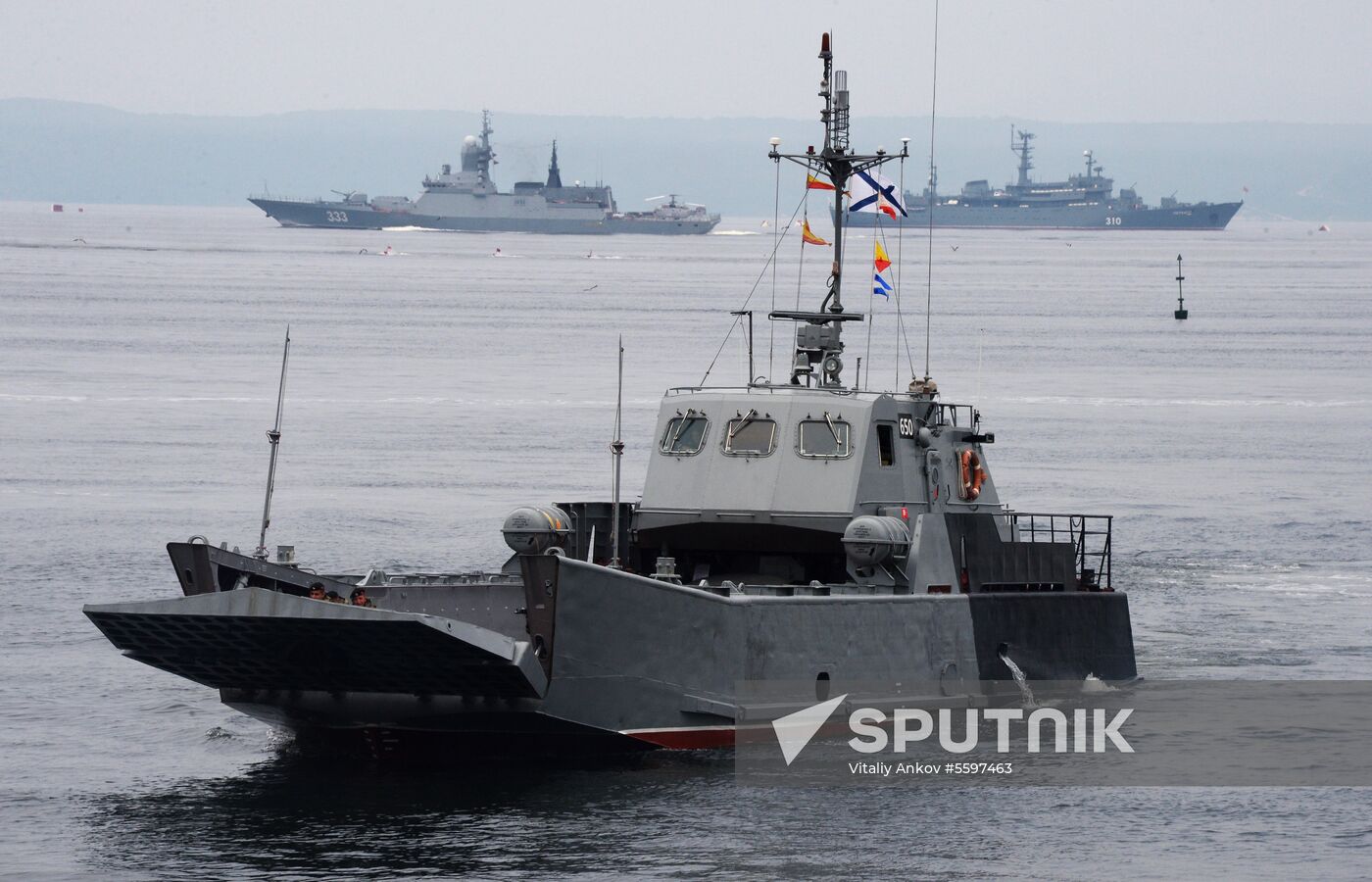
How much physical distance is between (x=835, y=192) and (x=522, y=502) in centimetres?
1640

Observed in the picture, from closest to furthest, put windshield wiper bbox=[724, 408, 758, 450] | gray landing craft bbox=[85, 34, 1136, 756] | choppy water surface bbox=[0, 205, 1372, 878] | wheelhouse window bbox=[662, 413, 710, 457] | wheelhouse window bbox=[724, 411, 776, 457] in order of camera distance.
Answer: choppy water surface bbox=[0, 205, 1372, 878] < gray landing craft bbox=[85, 34, 1136, 756] < wheelhouse window bbox=[724, 411, 776, 457] < windshield wiper bbox=[724, 408, 758, 450] < wheelhouse window bbox=[662, 413, 710, 457]

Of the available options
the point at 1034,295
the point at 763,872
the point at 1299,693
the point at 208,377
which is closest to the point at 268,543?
the point at 1299,693

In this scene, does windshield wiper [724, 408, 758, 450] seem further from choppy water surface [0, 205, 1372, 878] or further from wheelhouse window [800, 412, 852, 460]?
choppy water surface [0, 205, 1372, 878]

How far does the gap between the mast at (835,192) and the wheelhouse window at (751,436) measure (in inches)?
47.4

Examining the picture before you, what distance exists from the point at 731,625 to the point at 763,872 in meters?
3.46

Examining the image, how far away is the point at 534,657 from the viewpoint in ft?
61.7

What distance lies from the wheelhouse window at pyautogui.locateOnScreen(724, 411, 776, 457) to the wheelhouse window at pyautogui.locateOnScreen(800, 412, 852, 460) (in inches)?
13.4

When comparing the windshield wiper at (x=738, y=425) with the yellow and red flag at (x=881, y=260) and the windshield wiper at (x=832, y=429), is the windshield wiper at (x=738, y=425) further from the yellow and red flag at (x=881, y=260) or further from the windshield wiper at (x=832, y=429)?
the yellow and red flag at (x=881, y=260)

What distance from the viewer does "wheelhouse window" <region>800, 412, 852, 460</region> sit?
22.0m

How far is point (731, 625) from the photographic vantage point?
64.9 ft

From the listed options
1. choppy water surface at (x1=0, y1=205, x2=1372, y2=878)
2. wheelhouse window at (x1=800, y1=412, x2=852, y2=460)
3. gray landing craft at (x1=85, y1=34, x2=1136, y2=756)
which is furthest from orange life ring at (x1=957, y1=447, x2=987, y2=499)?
choppy water surface at (x1=0, y1=205, x2=1372, y2=878)

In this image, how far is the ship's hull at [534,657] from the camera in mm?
18250

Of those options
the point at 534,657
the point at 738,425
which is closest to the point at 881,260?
the point at 738,425

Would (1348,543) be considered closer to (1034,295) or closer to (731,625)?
(731,625)
